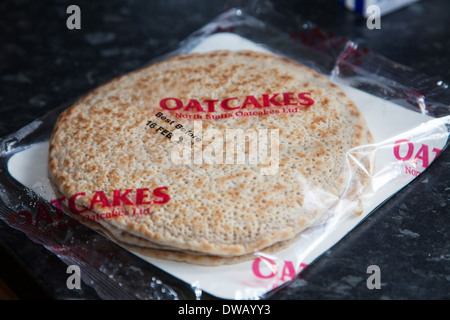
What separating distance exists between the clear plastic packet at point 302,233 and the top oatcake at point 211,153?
4 cm

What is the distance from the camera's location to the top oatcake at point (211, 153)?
97cm

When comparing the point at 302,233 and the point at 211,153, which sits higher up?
the point at 211,153

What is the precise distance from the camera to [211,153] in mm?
1078

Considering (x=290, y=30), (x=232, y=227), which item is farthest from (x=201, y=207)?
(x=290, y=30)

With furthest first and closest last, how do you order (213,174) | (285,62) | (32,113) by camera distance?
(32,113)
(285,62)
(213,174)

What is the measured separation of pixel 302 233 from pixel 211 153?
221mm

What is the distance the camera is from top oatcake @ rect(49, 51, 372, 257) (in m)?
0.97

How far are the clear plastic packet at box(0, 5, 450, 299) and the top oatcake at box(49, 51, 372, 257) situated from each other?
0.12ft

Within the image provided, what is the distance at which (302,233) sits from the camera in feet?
3.27

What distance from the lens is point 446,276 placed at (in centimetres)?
97

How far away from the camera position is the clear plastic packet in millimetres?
953

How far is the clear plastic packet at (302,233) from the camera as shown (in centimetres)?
95
